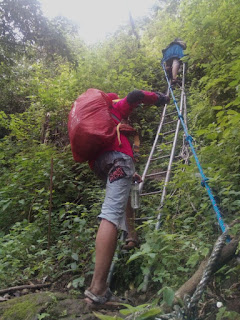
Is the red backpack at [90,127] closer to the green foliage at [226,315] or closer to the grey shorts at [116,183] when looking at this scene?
the grey shorts at [116,183]

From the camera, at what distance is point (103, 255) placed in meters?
2.01

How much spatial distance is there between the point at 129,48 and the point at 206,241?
8.20 meters

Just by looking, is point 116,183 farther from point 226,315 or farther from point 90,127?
point 226,315

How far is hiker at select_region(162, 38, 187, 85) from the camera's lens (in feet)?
24.5

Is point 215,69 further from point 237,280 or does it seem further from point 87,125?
point 237,280

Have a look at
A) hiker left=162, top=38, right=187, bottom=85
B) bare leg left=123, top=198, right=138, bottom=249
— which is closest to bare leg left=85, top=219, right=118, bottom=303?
bare leg left=123, top=198, right=138, bottom=249

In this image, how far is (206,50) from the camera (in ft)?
17.5

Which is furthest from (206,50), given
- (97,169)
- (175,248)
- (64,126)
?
(175,248)

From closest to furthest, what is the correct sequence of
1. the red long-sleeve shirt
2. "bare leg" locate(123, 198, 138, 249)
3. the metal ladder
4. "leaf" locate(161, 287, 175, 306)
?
"leaf" locate(161, 287, 175, 306)
the red long-sleeve shirt
"bare leg" locate(123, 198, 138, 249)
the metal ladder

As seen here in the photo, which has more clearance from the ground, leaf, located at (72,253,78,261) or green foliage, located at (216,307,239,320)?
leaf, located at (72,253,78,261)

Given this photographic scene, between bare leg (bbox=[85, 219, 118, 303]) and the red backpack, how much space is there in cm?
65

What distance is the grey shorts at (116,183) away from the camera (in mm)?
2170

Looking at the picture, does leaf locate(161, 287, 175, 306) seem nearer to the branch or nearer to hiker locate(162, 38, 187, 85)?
the branch

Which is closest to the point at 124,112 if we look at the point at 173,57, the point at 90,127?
the point at 90,127
